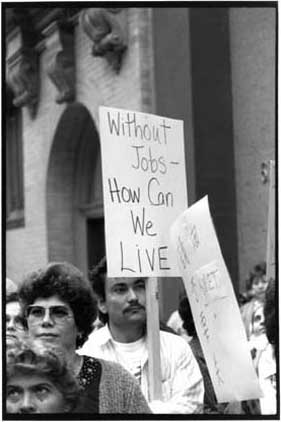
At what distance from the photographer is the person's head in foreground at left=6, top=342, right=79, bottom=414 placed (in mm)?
2203

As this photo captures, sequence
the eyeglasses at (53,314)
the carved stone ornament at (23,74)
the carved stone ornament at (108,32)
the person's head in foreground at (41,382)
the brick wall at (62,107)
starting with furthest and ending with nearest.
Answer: the carved stone ornament at (23,74), the carved stone ornament at (108,32), the brick wall at (62,107), the eyeglasses at (53,314), the person's head in foreground at (41,382)

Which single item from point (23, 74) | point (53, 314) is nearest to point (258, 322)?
point (53, 314)

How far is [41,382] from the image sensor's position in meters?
2.20

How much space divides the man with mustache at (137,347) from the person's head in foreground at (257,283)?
253 cm

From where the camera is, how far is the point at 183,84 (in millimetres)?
7117

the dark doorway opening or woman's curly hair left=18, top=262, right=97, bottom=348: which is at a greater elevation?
the dark doorway opening

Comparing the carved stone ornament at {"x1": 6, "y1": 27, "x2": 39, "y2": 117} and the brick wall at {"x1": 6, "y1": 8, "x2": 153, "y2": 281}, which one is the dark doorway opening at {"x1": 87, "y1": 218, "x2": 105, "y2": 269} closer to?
the brick wall at {"x1": 6, "y1": 8, "x2": 153, "y2": 281}

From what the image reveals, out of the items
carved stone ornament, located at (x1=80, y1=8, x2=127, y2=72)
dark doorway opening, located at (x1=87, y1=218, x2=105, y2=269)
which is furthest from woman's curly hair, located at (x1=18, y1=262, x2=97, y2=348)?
dark doorway opening, located at (x1=87, y1=218, x2=105, y2=269)

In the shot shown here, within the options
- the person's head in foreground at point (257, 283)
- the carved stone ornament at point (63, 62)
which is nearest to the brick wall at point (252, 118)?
the person's head in foreground at point (257, 283)

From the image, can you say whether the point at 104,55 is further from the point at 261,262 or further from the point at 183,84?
the point at 261,262

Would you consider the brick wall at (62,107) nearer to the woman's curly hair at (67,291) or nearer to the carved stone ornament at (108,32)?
the carved stone ornament at (108,32)

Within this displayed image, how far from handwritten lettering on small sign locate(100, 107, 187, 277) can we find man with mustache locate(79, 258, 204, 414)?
310mm

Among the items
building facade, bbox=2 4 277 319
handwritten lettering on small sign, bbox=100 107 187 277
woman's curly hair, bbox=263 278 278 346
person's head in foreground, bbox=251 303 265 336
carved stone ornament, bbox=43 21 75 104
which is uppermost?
carved stone ornament, bbox=43 21 75 104

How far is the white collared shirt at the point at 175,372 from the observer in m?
2.72
